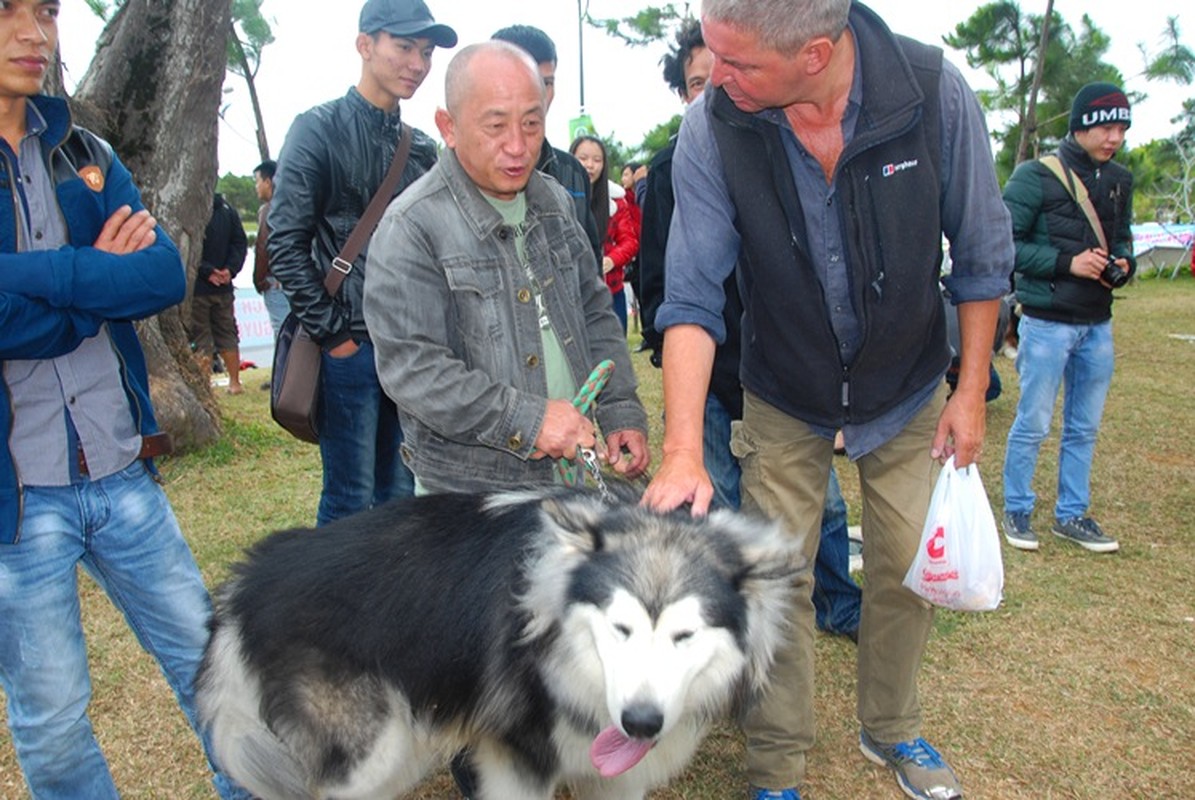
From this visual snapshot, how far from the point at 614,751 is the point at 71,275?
1.66 metres

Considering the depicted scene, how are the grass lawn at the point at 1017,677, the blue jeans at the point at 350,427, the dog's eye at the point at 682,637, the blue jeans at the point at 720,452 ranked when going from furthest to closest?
the blue jeans at the point at 720,452
the blue jeans at the point at 350,427
the grass lawn at the point at 1017,677
the dog's eye at the point at 682,637

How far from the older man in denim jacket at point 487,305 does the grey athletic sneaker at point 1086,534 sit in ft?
11.3

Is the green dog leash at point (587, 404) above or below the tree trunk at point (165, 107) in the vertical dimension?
below

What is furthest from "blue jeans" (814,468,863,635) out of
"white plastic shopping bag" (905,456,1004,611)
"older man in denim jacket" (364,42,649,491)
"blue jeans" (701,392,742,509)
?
"older man in denim jacket" (364,42,649,491)

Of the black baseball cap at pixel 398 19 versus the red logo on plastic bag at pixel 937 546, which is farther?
the black baseball cap at pixel 398 19

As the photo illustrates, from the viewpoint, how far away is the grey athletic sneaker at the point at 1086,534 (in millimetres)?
4777

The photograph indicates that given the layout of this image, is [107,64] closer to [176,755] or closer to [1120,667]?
[176,755]

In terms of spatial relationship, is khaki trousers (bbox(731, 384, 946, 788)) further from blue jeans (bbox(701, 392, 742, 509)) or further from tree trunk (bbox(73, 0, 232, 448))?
tree trunk (bbox(73, 0, 232, 448))

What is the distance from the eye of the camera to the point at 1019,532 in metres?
4.93

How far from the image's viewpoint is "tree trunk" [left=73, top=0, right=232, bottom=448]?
5.80 meters

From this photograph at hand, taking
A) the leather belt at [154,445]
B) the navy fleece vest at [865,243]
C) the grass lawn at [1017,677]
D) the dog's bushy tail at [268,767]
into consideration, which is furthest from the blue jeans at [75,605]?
the navy fleece vest at [865,243]

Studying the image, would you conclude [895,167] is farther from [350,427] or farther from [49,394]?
[350,427]

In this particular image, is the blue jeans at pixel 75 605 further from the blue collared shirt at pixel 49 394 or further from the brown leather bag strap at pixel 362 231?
the brown leather bag strap at pixel 362 231

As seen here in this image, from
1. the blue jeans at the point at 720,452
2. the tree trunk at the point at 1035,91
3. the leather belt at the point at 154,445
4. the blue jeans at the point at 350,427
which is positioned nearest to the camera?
the leather belt at the point at 154,445
